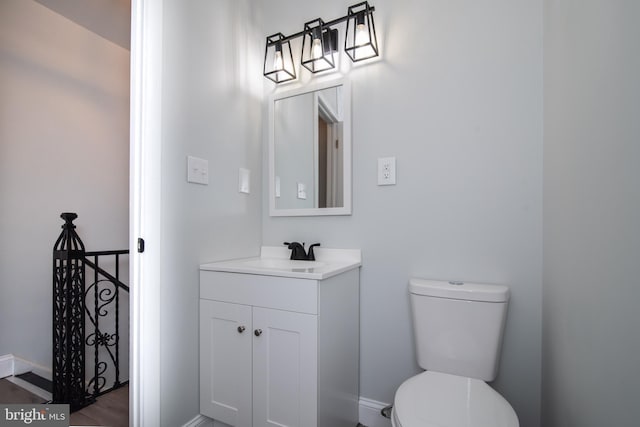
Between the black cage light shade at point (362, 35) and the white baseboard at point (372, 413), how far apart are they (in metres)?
1.76

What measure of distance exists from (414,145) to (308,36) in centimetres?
92

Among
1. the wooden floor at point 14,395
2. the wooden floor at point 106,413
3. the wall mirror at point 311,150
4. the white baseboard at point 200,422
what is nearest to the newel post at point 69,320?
the wooden floor at point 106,413

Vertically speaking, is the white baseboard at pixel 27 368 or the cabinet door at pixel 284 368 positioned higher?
the cabinet door at pixel 284 368

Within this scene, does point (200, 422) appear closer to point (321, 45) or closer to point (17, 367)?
point (17, 367)

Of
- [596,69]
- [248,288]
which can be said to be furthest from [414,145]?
[248,288]

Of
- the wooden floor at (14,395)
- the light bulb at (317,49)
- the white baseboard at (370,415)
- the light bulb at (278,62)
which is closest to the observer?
the white baseboard at (370,415)

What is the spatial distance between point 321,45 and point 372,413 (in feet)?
6.30

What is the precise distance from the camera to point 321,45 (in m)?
1.55

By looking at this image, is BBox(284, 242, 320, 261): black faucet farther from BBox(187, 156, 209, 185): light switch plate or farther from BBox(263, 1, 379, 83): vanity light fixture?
BBox(263, 1, 379, 83): vanity light fixture

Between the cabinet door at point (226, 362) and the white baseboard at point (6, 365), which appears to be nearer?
the cabinet door at point (226, 362)

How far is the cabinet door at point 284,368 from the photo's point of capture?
1123 mm

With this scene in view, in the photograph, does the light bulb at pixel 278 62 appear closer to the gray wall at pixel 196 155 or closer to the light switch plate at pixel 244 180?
the gray wall at pixel 196 155

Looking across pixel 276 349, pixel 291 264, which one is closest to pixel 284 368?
pixel 276 349

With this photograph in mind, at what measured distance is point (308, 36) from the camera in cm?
170
